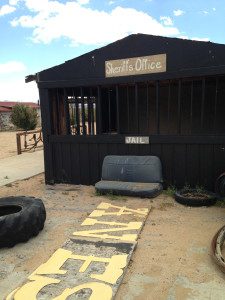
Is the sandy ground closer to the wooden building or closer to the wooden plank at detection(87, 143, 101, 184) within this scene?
the wooden building

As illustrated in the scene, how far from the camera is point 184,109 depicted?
9.30 m

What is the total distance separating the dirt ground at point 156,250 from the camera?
10.8 ft

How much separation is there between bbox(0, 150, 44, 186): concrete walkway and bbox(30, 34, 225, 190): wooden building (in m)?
1.59

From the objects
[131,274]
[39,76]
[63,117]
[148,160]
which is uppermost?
[39,76]

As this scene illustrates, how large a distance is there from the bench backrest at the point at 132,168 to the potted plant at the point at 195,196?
0.67m

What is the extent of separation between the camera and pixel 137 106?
7027mm

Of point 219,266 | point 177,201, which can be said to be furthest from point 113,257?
point 177,201

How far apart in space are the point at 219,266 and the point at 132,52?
487cm

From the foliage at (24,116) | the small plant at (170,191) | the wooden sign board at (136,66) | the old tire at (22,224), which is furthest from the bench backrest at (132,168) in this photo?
the foliage at (24,116)

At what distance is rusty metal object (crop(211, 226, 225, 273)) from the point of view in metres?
3.52

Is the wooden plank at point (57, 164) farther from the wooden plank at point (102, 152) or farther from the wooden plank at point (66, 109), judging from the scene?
the wooden plank at point (102, 152)

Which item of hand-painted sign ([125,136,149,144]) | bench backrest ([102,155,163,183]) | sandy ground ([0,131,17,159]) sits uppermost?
hand-painted sign ([125,136,149,144])

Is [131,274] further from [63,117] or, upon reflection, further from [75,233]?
[63,117]

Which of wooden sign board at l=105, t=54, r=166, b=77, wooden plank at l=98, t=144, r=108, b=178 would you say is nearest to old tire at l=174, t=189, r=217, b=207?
wooden plank at l=98, t=144, r=108, b=178
